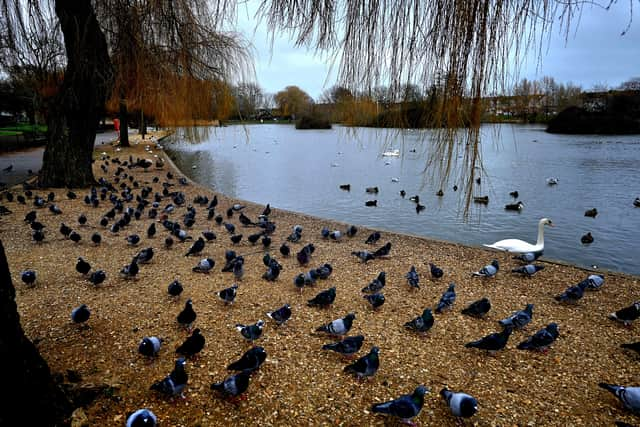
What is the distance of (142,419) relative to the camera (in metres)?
2.54

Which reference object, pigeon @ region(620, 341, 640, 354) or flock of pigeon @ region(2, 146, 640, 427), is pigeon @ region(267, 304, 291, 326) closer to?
flock of pigeon @ region(2, 146, 640, 427)

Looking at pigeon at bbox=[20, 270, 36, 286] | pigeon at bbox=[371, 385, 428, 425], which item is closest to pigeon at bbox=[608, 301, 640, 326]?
pigeon at bbox=[371, 385, 428, 425]

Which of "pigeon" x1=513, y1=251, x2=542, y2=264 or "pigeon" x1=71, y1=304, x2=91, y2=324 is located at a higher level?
"pigeon" x1=71, y1=304, x2=91, y2=324

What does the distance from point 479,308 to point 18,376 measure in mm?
4377

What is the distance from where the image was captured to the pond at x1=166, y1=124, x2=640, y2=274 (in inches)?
325

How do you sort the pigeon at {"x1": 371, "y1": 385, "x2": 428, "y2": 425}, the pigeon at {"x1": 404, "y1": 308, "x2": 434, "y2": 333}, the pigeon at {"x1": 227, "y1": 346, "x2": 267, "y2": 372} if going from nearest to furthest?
the pigeon at {"x1": 371, "y1": 385, "x2": 428, "y2": 425} < the pigeon at {"x1": 227, "y1": 346, "x2": 267, "y2": 372} < the pigeon at {"x1": 404, "y1": 308, "x2": 434, "y2": 333}

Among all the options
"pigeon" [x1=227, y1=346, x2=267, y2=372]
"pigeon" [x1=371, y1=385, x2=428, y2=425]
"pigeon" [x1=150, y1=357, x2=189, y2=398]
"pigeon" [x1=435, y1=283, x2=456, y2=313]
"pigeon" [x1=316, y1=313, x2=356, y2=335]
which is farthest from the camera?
"pigeon" [x1=435, y1=283, x2=456, y2=313]

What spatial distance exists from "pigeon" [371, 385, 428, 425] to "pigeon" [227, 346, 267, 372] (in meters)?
1.06

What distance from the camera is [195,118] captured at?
15.2 ft

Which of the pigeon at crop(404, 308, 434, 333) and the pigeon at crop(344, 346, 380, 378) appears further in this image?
the pigeon at crop(404, 308, 434, 333)

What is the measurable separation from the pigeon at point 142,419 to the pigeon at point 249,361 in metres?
0.79

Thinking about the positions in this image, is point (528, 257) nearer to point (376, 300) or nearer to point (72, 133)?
point (376, 300)

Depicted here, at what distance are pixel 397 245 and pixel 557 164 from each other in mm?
20292

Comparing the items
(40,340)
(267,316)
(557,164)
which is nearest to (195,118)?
(267,316)
